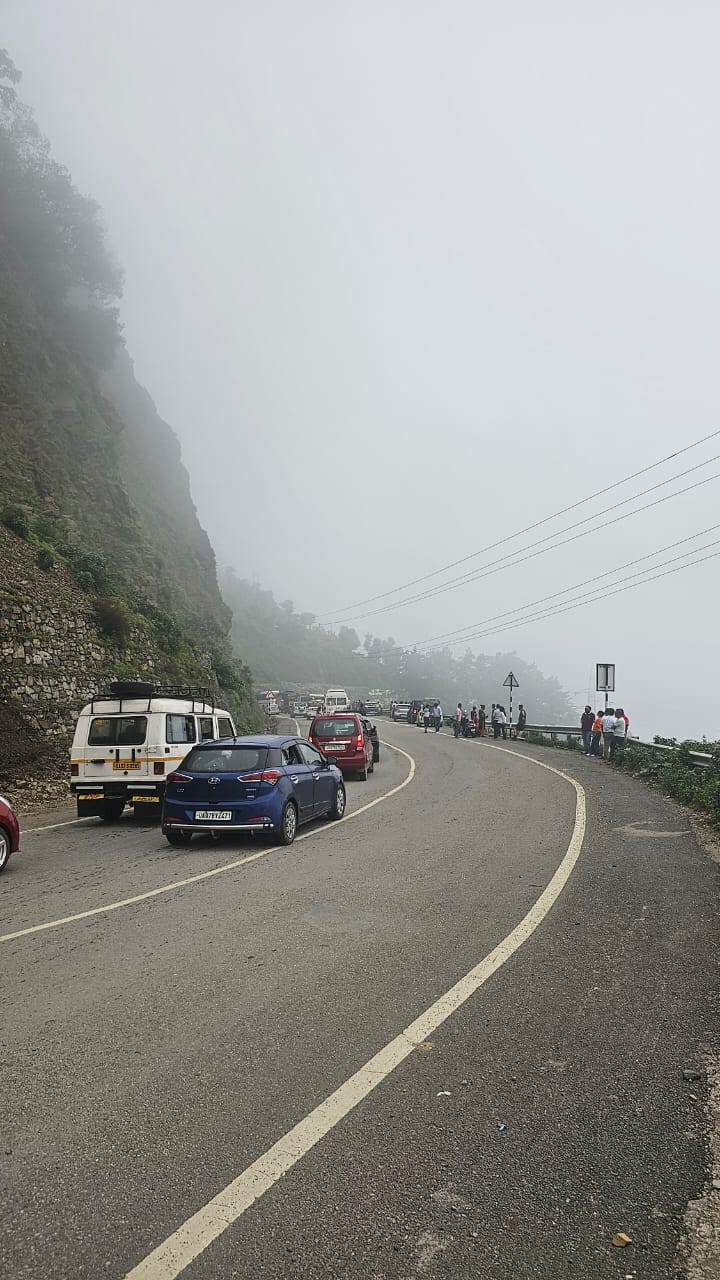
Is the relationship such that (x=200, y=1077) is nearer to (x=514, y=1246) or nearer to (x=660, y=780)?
(x=514, y=1246)

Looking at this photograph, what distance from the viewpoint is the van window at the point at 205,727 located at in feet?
51.2

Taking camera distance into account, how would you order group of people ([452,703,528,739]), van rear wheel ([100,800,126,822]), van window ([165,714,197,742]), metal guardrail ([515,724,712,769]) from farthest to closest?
group of people ([452,703,528,739]) → metal guardrail ([515,724,712,769]) → van window ([165,714,197,742]) → van rear wheel ([100,800,126,822])

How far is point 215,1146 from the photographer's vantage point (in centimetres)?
337

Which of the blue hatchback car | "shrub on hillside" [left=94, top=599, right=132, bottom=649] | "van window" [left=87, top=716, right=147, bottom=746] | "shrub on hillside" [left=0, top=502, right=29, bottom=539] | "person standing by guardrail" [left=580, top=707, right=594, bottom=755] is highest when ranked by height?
"shrub on hillside" [left=0, top=502, right=29, bottom=539]

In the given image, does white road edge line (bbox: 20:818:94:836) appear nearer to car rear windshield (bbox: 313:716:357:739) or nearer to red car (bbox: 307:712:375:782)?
red car (bbox: 307:712:375:782)

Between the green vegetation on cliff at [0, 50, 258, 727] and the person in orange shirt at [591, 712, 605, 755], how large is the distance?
14659 millimetres

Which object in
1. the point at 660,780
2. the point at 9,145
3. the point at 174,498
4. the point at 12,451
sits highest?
the point at 9,145

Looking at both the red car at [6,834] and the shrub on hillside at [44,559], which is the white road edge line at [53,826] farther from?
the shrub on hillside at [44,559]

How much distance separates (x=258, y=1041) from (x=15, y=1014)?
1641mm

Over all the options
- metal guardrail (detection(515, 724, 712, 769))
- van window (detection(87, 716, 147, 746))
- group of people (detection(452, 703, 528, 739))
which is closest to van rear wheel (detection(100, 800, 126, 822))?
van window (detection(87, 716, 147, 746))

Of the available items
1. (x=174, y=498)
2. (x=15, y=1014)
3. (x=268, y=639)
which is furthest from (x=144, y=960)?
(x=268, y=639)

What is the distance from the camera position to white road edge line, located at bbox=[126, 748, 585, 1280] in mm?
2721

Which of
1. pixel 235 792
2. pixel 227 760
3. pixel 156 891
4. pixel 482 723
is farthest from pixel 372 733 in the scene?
pixel 156 891

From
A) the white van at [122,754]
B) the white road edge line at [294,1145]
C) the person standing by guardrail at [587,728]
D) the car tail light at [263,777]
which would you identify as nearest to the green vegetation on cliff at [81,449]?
the white van at [122,754]
